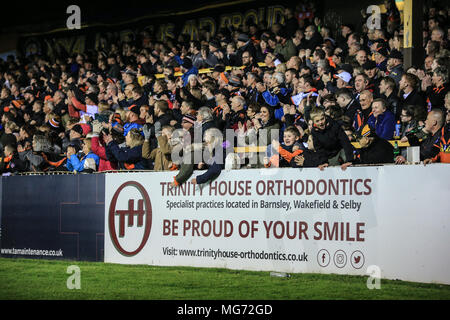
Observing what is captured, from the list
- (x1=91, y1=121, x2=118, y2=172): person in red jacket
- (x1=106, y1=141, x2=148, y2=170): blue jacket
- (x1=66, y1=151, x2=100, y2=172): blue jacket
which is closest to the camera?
(x1=106, y1=141, x2=148, y2=170): blue jacket

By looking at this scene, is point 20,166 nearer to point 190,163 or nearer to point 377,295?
point 190,163

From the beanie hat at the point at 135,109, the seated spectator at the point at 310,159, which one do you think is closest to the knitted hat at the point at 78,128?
the beanie hat at the point at 135,109

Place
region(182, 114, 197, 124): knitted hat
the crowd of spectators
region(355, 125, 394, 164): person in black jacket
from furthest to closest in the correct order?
1. region(182, 114, 197, 124): knitted hat
2. the crowd of spectators
3. region(355, 125, 394, 164): person in black jacket

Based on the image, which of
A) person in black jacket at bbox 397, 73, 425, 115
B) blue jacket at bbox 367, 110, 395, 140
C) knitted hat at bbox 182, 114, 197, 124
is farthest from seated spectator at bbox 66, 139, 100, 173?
person in black jacket at bbox 397, 73, 425, 115

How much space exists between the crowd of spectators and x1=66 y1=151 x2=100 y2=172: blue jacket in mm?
21

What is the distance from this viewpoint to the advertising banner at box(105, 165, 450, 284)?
28.1 feet

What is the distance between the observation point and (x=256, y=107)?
11148 mm

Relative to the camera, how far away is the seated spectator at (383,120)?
33.3 feet

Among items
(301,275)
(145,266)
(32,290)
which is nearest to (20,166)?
(145,266)

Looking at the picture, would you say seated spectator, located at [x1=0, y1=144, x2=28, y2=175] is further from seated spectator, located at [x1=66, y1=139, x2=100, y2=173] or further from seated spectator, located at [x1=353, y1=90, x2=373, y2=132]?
seated spectator, located at [x1=353, y1=90, x2=373, y2=132]

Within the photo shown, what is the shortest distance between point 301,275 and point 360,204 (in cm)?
132

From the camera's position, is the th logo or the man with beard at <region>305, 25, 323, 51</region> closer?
the th logo

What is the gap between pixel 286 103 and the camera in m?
12.4

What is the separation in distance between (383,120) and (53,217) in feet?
20.9
